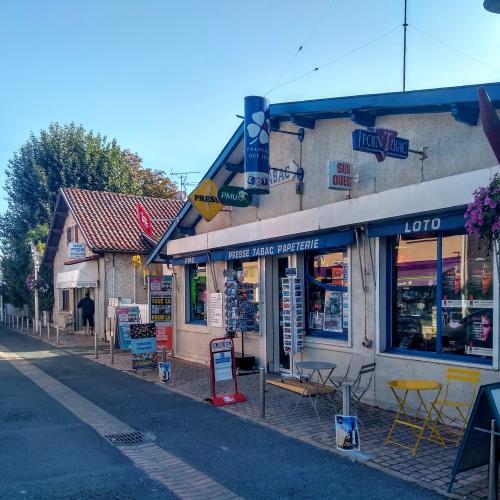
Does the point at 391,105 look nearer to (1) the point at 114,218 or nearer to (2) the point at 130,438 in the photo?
(2) the point at 130,438

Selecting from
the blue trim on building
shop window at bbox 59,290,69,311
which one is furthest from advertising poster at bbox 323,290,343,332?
shop window at bbox 59,290,69,311

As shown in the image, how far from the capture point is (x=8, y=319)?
3262 centimetres

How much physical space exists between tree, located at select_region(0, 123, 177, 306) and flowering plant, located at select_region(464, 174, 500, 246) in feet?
93.6

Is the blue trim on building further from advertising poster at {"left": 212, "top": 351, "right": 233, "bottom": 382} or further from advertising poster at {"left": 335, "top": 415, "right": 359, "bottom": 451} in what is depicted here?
advertising poster at {"left": 212, "top": 351, "right": 233, "bottom": 382}

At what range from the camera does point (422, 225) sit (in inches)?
299

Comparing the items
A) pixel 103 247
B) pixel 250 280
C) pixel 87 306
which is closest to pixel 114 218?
pixel 103 247

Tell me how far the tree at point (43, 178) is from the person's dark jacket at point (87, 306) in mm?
10451

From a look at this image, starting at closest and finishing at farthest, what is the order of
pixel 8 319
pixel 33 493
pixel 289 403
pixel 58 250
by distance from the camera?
pixel 33 493 → pixel 289 403 → pixel 58 250 → pixel 8 319

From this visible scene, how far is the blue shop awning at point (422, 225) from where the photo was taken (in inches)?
281

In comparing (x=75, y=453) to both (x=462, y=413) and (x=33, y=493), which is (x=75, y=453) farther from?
(x=462, y=413)

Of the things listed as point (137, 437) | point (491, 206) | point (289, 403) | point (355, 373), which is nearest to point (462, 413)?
point (355, 373)

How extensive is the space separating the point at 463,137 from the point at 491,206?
2.83 metres

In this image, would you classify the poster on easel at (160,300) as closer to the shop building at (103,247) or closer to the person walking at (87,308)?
the shop building at (103,247)

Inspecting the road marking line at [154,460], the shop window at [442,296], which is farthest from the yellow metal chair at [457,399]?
the road marking line at [154,460]
